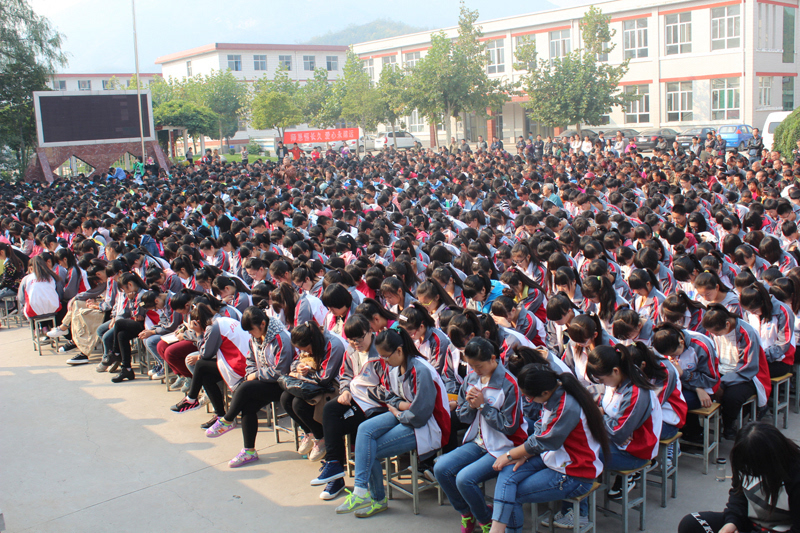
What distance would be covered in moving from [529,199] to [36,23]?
24656 mm

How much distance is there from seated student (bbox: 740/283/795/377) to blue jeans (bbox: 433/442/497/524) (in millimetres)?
2357

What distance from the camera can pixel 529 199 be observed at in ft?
34.0

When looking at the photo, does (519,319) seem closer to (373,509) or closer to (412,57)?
(373,509)

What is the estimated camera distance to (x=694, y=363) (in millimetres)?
4211

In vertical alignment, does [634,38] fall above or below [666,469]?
above

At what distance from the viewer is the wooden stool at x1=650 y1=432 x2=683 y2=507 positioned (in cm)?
390

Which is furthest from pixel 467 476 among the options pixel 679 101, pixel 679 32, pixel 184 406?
pixel 679 32

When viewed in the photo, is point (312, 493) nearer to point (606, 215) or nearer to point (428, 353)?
point (428, 353)

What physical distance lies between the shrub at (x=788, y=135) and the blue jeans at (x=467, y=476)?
16021mm

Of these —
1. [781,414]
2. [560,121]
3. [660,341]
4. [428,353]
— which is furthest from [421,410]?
[560,121]

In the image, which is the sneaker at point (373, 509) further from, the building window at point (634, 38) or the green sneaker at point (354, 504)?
the building window at point (634, 38)

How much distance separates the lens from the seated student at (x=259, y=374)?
4820 millimetres

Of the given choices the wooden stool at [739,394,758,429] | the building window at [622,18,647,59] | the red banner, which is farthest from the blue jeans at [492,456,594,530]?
the building window at [622,18,647,59]

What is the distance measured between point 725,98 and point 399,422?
3245 cm
